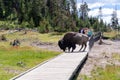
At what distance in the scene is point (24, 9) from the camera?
15625cm

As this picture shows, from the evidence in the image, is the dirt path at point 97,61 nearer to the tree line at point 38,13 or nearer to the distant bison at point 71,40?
the distant bison at point 71,40

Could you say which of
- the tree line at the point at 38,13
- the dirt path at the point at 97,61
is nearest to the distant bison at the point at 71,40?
the dirt path at the point at 97,61

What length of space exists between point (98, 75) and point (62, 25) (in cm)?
9144

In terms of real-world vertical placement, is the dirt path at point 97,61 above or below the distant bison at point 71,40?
below

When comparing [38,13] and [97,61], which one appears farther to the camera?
[38,13]

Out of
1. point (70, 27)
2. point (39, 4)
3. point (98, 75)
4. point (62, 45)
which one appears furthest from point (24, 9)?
point (98, 75)

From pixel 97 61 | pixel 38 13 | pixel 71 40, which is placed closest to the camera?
pixel 97 61

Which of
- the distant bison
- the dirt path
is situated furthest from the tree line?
the distant bison

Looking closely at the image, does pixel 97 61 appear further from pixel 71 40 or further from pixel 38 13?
pixel 38 13

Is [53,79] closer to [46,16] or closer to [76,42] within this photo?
[76,42]

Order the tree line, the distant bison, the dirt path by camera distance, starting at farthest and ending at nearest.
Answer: the tree line → the distant bison → the dirt path

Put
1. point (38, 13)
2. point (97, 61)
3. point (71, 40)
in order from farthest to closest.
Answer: point (38, 13) → point (71, 40) → point (97, 61)

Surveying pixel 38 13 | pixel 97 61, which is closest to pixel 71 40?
pixel 97 61

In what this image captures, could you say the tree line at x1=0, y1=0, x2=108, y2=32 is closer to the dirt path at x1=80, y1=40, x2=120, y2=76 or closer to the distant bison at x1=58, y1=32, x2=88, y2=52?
the dirt path at x1=80, y1=40, x2=120, y2=76
